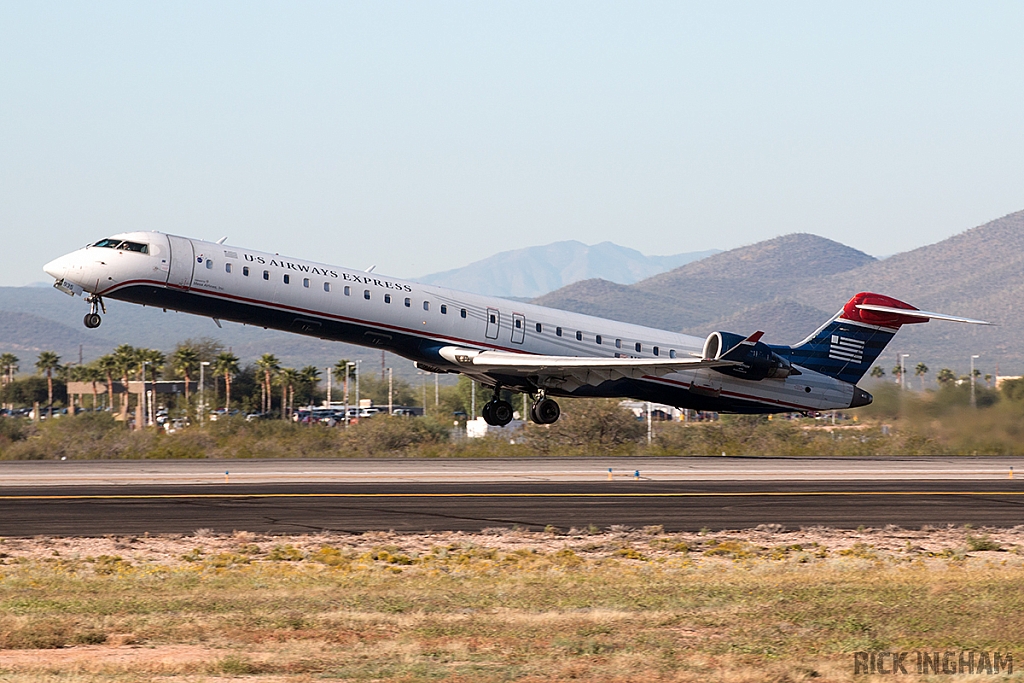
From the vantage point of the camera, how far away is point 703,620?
13.9 m

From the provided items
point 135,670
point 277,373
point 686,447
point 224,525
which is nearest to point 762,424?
point 686,447

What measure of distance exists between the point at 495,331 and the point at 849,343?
12964 mm

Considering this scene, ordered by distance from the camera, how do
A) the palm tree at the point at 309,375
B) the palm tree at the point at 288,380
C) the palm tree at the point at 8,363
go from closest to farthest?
the palm tree at the point at 288,380 → the palm tree at the point at 309,375 → the palm tree at the point at 8,363

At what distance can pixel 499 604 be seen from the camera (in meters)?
14.9

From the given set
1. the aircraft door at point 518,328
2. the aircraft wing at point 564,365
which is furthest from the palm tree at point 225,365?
the aircraft wing at point 564,365

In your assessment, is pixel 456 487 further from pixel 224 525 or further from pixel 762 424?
pixel 762 424

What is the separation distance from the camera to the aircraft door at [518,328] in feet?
118

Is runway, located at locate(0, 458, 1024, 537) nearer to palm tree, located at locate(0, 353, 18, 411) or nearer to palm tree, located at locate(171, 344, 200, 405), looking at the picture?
palm tree, located at locate(171, 344, 200, 405)

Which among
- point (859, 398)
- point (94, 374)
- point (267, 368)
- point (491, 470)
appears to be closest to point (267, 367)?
point (267, 368)

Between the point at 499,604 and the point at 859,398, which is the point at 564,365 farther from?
the point at 499,604

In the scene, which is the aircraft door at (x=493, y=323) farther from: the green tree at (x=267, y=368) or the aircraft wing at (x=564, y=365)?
the green tree at (x=267, y=368)

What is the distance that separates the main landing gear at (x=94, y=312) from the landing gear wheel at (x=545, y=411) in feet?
43.4

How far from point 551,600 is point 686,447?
114 ft

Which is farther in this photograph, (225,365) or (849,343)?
(225,365)
